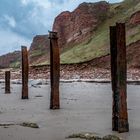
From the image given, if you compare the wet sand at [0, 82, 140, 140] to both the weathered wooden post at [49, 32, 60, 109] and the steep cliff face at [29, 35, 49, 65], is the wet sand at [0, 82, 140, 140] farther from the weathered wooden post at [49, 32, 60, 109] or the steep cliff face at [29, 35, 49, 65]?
the steep cliff face at [29, 35, 49, 65]

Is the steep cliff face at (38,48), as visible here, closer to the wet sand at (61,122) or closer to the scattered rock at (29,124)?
the wet sand at (61,122)

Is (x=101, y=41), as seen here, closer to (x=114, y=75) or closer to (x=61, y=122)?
(x=61, y=122)

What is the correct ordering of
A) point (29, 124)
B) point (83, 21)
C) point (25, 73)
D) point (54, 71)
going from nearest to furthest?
point (29, 124)
point (54, 71)
point (25, 73)
point (83, 21)

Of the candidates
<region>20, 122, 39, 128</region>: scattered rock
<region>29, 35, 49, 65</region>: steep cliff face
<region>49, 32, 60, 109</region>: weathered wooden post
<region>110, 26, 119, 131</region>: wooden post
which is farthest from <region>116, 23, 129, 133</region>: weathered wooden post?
<region>29, 35, 49, 65</region>: steep cliff face

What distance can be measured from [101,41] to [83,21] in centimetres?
1580

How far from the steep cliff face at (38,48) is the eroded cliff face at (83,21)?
8.79m

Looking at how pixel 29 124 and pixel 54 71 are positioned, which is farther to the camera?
pixel 54 71

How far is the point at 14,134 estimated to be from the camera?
30.7 feet

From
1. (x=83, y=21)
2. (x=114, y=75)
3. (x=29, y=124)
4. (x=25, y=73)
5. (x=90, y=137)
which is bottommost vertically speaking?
(x=90, y=137)

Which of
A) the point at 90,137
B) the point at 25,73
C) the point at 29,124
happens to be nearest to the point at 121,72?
the point at 90,137

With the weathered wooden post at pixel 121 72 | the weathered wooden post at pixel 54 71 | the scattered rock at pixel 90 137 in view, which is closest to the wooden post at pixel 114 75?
the weathered wooden post at pixel 121 72

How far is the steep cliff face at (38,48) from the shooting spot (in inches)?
4264

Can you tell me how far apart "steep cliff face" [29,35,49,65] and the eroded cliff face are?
8.79 meters

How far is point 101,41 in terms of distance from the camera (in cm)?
7762
